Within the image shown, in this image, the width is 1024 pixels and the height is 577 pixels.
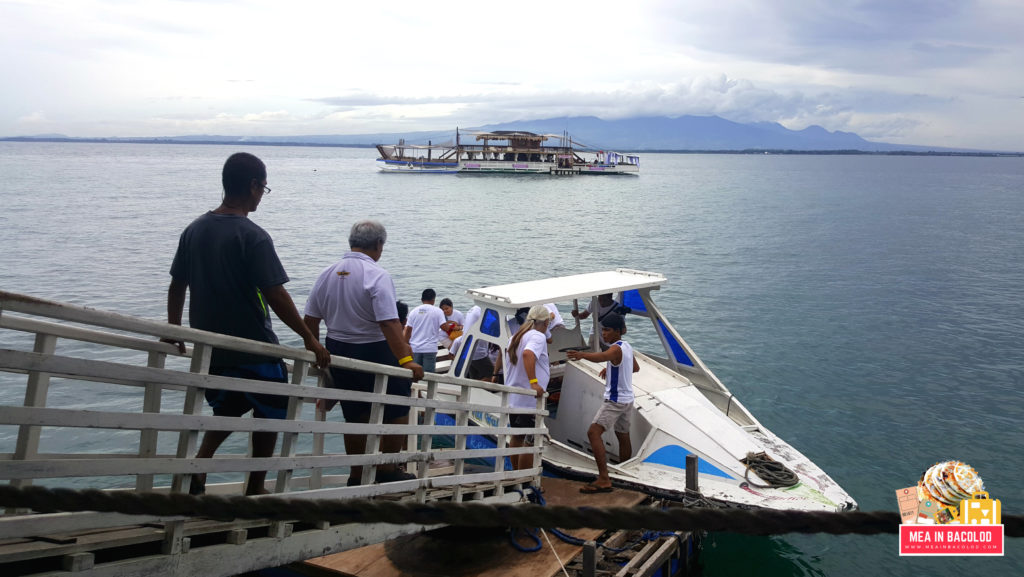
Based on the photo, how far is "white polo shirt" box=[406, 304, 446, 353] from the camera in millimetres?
11344

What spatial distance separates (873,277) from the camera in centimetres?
3161

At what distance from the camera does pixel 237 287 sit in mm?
4258

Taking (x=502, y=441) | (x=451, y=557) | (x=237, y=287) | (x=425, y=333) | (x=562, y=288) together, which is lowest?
(x=451, y=557)

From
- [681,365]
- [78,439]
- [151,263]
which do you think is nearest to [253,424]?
[681,365]

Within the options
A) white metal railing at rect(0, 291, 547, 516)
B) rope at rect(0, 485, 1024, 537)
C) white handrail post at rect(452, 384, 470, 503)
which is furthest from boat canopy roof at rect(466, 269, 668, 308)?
rope at rect(0, 485, 1024, 537)

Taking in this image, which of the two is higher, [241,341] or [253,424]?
[241,341]

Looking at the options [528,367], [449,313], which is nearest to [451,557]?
[528,367]

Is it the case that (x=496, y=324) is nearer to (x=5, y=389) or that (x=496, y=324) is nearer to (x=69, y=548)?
(x=69, y=548)

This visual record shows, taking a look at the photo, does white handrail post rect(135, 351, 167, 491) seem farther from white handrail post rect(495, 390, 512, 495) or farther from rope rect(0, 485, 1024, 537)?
white handrail post rect(495, 390, 512, 495)

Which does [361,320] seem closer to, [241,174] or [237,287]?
[237,287]

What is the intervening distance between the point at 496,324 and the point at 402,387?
12.9 ft

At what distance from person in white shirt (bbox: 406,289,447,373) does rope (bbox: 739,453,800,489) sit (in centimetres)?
497

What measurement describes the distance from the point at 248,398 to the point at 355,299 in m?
1.25

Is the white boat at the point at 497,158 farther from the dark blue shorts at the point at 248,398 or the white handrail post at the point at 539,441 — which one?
the dark blue shorts at the point at 248,398
